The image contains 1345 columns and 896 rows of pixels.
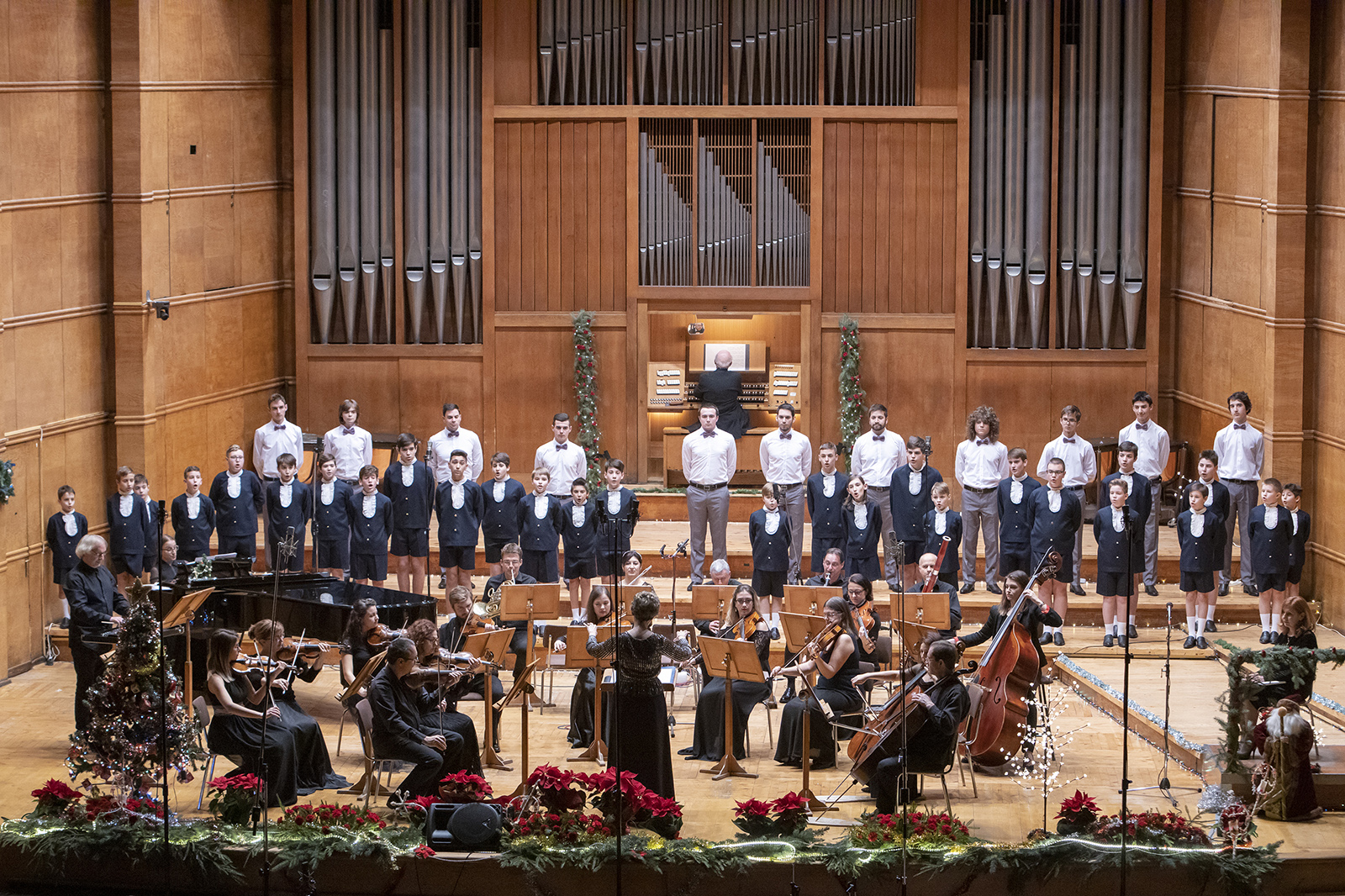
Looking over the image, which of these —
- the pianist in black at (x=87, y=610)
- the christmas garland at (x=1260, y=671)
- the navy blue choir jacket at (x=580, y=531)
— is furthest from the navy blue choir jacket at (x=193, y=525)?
the christmas garland at (x=1260, y=671)

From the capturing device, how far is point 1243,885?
873 centimetres

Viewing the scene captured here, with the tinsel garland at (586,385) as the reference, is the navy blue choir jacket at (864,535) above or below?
below

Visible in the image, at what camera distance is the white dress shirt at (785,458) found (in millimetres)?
14227

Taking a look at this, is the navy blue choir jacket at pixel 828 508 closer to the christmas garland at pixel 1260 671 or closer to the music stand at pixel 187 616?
the christmas garland at pixel 1260 671

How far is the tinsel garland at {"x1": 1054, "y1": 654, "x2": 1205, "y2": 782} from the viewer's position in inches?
428

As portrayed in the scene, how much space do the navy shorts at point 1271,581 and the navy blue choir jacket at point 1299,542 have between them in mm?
112

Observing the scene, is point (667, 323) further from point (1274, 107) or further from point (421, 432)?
point (1274, 107)

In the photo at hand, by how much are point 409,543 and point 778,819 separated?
18.4ft

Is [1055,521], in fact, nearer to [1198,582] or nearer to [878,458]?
[1198,582]

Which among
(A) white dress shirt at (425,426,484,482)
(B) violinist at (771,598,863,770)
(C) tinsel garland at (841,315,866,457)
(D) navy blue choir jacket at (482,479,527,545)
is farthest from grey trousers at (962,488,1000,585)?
(A) white dress shirt at (425,426,484,482)

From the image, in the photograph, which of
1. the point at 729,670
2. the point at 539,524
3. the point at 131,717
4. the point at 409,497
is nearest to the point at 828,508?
the point at 539,524

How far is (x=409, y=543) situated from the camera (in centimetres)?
1396

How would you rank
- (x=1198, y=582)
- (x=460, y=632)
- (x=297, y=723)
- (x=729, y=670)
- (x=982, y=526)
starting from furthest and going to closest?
(x=982, y=526)
(x=1198, y=582)
(x=460, y=632)
(x=729, y=670)
(x=297, y=723)

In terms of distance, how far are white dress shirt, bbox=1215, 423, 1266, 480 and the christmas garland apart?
4.24 m
